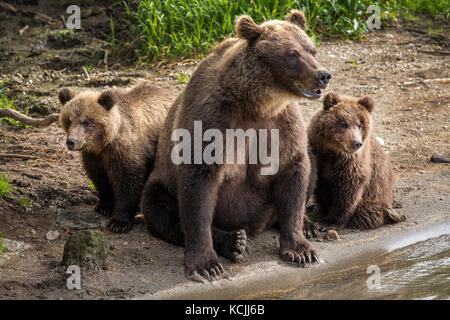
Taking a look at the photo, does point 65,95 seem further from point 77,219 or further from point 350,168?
point 350,168

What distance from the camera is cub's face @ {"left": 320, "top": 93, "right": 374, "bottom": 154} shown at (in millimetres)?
6863

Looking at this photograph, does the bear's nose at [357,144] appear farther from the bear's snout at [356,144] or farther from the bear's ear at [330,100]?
the bear's ear at [330,100]

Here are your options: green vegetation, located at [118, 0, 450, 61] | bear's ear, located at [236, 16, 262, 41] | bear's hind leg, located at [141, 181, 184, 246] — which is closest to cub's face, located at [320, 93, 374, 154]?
bear's ear, located at [236, 16, 262, 41]

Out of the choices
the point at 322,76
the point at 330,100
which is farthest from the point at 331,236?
the point at 322,76

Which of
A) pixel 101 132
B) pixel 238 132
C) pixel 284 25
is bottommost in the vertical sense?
pixel 101 132

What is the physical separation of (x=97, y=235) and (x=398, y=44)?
24.3ft

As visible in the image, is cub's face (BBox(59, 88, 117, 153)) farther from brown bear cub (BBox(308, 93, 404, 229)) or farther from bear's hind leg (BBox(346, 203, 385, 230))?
bear's hind leg (BBox(346, 203, 385, 230))

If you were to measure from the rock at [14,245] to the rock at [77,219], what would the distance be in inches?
23.0

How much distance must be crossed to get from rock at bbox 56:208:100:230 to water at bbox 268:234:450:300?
2134 millimetres

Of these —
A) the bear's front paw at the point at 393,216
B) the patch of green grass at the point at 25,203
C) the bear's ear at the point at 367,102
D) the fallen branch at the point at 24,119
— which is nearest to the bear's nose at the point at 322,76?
Result: the bear's ear at the point at 367,102

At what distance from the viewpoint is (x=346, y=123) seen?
23.0 feet

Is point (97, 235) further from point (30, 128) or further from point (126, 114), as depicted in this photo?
point (30, 128)

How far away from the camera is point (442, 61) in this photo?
443 inches
